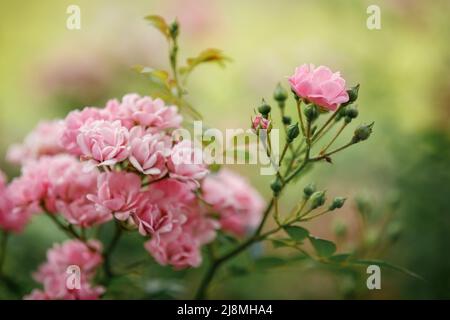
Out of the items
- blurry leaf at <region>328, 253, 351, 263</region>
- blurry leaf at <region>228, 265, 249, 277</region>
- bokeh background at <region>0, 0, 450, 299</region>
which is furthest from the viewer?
bokeh background at <region>0, 0, 450, 299</region>

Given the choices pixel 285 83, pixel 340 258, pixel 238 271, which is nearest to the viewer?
pixel 340 258

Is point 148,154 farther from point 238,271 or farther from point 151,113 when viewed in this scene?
point 238,271

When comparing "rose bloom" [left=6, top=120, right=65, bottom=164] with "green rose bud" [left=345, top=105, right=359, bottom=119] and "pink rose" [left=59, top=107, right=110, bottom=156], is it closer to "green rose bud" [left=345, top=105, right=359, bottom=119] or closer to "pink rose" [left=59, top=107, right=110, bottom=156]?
"pink rose" [left=59, top=107, right=110, bottom=156]

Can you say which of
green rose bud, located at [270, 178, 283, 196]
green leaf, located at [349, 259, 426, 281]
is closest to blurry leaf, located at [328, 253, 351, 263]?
green leaf, located at [349, 259, 426, 281]

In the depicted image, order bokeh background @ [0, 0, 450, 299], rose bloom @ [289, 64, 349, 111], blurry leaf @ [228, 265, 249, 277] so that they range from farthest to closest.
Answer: bokeh background @ [0, 0, 450, 299] → blurry leaf @ [228, 265, 249, 277] → rose bloom @ [289, 64, 349, 111]

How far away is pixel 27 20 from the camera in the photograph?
187cm

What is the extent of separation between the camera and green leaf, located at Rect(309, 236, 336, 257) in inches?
26.2

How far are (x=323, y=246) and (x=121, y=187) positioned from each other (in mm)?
244

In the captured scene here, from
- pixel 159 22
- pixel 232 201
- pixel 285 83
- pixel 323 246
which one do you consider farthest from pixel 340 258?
pixel 285 83

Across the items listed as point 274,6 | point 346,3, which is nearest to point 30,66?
point 274,6

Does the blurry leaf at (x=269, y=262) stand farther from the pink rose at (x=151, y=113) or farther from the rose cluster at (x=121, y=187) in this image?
the pink rose at (x=151, y=113)

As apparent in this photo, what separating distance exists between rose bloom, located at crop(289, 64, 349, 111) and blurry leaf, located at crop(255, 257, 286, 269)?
0.88 ft

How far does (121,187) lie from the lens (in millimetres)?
622

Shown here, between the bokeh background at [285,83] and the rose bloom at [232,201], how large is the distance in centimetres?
8
